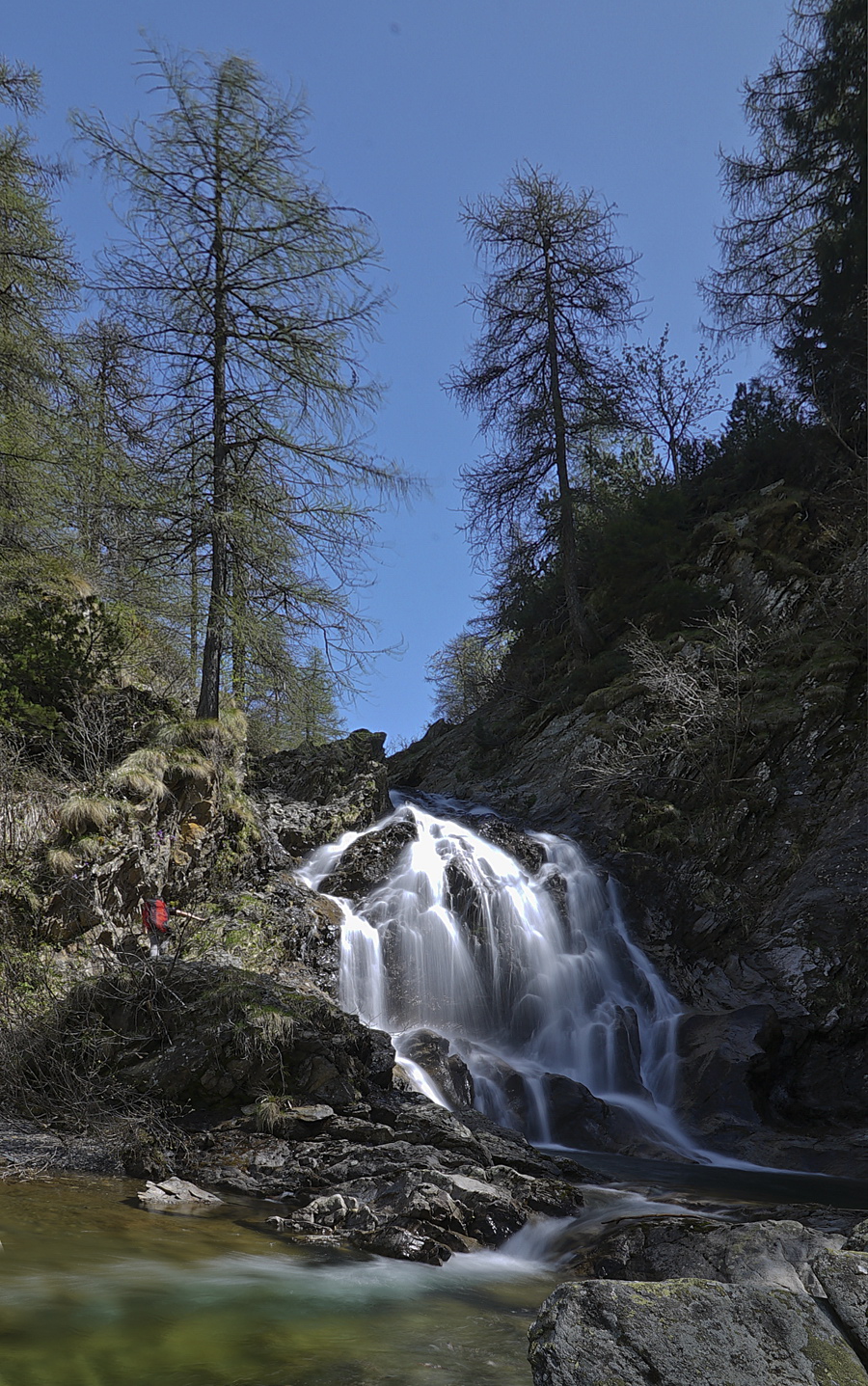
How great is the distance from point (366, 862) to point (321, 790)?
213cm

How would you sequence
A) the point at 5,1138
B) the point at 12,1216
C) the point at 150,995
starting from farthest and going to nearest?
the point at 150,995
the point at 5,1138
the point at 12,1216

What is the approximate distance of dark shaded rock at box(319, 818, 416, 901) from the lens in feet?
37.7

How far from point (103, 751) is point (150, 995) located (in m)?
3.44

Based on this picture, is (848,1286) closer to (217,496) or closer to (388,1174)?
(388,1174)

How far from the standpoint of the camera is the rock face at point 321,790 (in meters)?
12.3

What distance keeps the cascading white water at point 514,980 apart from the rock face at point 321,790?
1.36 ft

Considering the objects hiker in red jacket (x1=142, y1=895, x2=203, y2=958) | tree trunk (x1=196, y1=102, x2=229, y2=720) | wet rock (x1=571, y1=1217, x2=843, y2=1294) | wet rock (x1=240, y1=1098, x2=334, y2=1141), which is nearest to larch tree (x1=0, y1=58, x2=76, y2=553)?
tree trunk (x1=196, y1=102, x2=229, y2=720)

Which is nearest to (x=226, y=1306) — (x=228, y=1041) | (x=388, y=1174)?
(x=388, y=1174)

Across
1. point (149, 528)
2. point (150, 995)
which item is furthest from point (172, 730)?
point (150, 995)

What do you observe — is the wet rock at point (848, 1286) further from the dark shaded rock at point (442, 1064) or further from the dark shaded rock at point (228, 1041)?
the dark shaded rock at point (442, 1064)

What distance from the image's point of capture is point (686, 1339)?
2568 mm

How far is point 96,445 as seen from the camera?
1089 cm

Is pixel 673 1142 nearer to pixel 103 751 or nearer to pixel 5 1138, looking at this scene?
pixel 5 1138

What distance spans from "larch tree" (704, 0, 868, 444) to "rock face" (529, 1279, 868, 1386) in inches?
629
